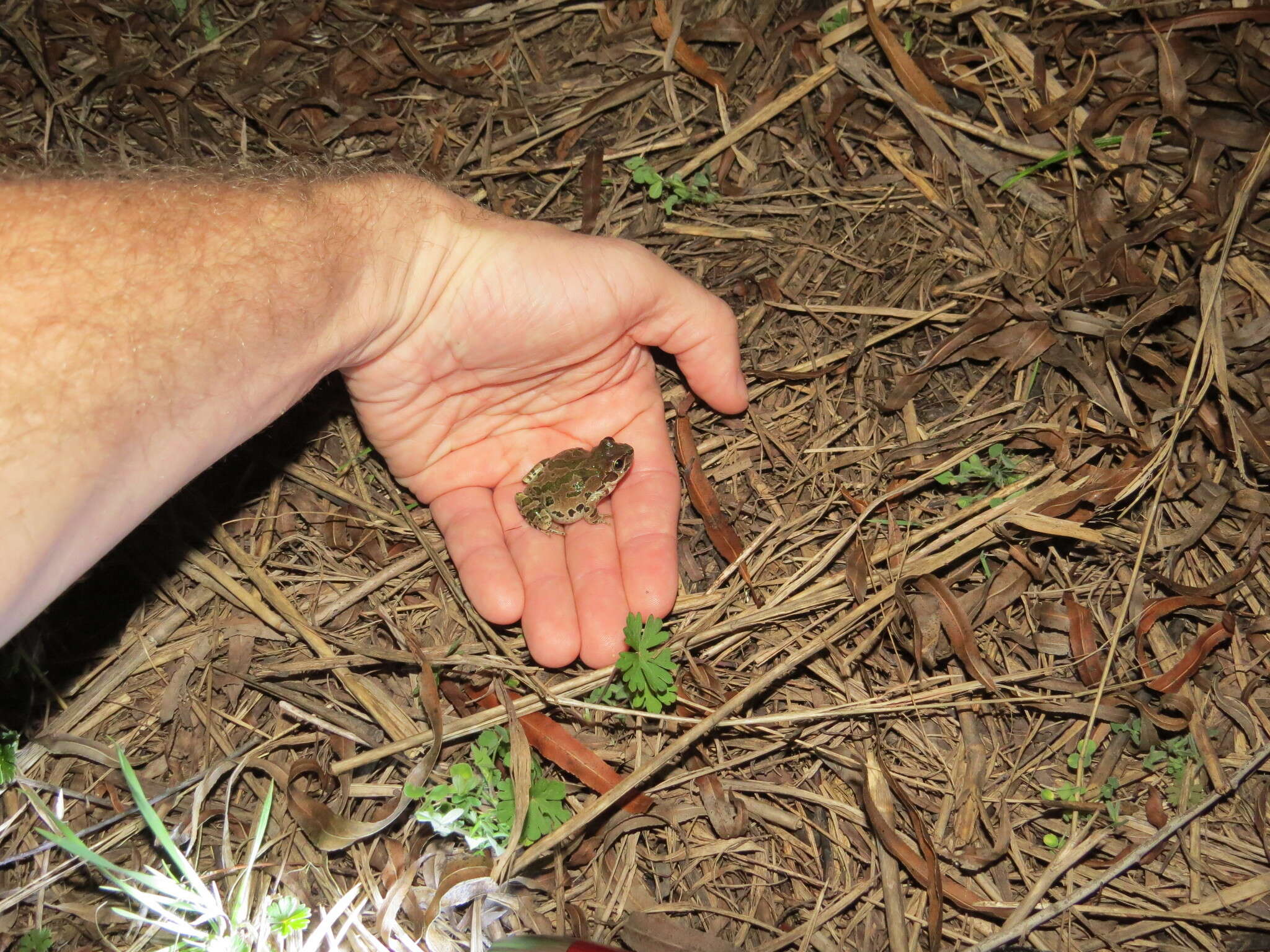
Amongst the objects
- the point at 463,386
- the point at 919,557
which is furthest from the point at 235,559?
the point at 919,557

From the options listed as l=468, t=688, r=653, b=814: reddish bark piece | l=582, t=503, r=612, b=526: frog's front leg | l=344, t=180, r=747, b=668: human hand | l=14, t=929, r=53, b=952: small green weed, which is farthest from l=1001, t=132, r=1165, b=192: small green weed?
l=14, t=929, r=53, b=952: small green weed

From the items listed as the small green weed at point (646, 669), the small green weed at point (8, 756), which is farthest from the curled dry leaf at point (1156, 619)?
the small green weed at point (8, 756)

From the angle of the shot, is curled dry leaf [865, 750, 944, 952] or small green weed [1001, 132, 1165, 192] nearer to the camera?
curled dry leaf [865, 750, 944, 952]

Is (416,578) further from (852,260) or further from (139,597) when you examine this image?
(852,260)

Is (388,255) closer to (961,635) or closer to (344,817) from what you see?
Answer: (344,817)

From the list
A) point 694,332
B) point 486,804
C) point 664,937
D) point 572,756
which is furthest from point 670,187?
point 664,937

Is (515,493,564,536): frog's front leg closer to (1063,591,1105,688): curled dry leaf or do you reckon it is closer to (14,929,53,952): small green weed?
(1063,591,1105,688): curled dry leaf
